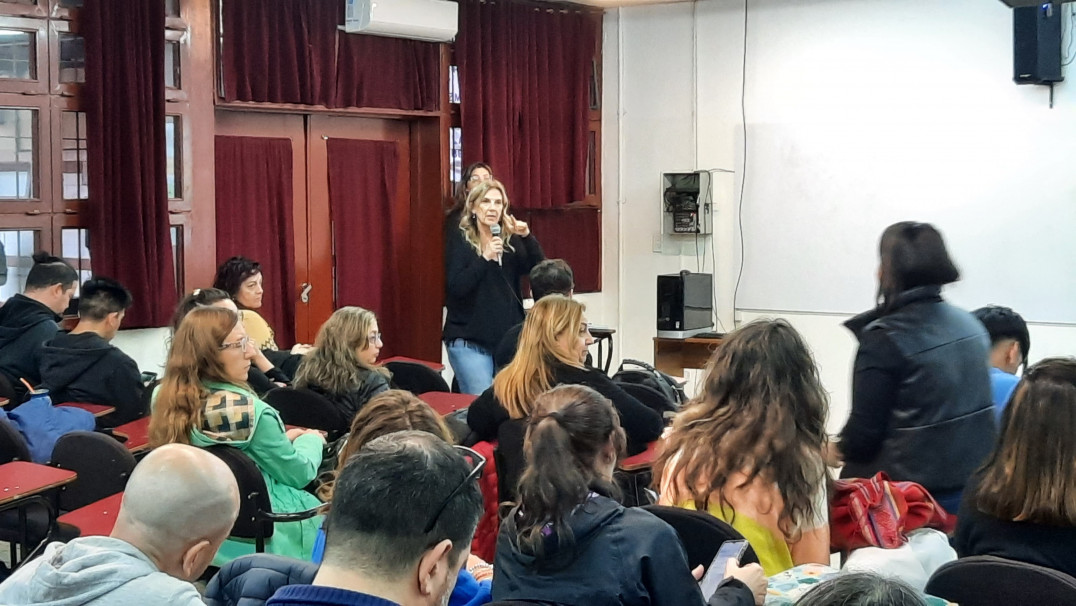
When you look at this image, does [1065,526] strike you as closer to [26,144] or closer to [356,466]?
[356,466]

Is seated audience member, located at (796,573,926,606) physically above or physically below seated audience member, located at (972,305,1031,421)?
below

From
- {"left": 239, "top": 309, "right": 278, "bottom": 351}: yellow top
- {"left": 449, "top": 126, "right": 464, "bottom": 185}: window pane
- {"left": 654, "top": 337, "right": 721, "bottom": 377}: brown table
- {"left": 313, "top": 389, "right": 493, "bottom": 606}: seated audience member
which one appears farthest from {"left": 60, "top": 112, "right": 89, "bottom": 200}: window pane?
{"left": 654, "top": 337, "right": 721, "bottom": 377}: brown table

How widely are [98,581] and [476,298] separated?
4583mm

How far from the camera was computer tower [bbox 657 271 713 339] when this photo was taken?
8.07 m

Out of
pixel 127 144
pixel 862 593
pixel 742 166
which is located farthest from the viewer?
pixel 742 166

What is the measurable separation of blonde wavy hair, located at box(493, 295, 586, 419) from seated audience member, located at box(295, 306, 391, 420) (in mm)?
771

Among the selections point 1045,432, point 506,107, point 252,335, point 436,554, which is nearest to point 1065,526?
point 1045,432

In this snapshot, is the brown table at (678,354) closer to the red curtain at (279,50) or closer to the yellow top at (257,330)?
the red curtain at (279,50)

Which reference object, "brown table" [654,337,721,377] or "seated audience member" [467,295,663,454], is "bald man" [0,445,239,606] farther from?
"brown table" [654,337,721,377]

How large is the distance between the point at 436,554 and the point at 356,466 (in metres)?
0.17

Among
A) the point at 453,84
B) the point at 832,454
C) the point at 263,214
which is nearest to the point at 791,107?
the point at 453,84

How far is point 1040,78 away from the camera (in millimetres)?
6988

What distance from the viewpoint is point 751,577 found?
2.28 metres

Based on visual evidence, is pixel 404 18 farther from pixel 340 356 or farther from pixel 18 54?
pixel 340 356
